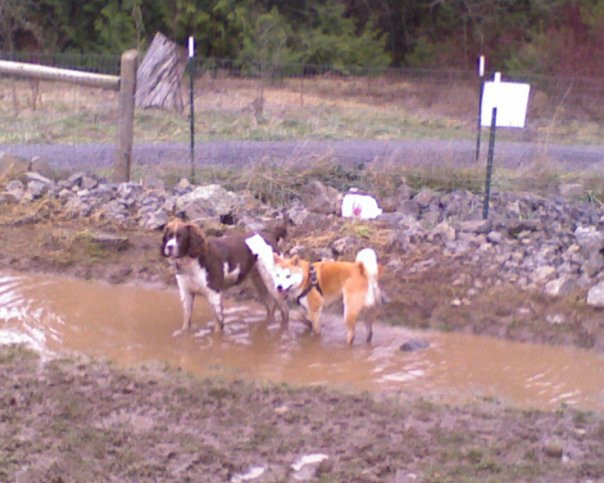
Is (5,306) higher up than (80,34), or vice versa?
(80,34)

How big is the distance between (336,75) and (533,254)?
1216cm

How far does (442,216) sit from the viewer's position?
12.1 metres

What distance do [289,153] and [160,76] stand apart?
12.1 ft

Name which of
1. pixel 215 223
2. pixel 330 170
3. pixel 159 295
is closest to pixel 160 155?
pixel 330 170

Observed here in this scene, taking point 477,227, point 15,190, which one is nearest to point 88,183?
point 15,190

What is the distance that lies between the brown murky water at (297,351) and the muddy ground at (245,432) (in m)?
0.51

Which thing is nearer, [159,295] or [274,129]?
[159,295]

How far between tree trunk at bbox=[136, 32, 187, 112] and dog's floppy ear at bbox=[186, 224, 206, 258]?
9.11 meters

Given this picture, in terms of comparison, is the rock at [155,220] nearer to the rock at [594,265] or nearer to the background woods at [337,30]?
the rock at [594,265]

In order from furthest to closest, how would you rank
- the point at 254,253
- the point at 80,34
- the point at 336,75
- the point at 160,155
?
1. the point at 80,34
2. the point at 336,75
3. the point at 160,155
4. the point at 254,253

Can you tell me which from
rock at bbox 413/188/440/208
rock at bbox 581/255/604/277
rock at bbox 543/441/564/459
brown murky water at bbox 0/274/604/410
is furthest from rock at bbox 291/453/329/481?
rock at bbox 413/188/440/208

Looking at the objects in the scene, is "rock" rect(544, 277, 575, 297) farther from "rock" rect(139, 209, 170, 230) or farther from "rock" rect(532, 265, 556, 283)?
"rock" rect(139, 209, 170, 230)

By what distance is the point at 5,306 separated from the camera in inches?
367

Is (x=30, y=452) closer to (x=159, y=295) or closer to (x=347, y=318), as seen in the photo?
(x=347, y=318)
